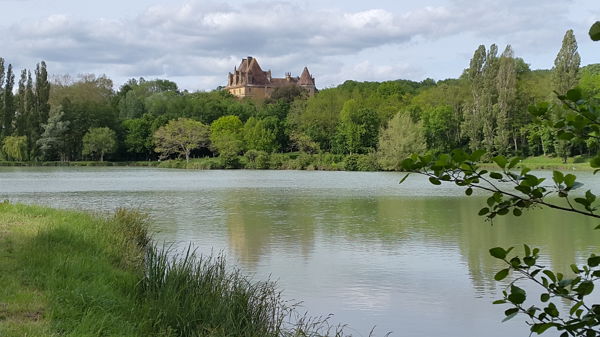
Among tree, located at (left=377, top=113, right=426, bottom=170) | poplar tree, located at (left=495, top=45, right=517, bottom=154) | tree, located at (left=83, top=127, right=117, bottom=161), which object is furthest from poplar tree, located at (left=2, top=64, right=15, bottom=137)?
poplar tree, located at (left=495, top=45, right=517, bottom=154)

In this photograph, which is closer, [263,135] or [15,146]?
[15,146]

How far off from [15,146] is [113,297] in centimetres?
5226

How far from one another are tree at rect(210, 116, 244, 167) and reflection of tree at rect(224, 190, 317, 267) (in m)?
31.8

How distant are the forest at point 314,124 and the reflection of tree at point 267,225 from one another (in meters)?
26.5

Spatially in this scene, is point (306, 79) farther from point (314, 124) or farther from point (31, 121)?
point (31, 121)

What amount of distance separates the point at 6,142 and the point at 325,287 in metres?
51.0

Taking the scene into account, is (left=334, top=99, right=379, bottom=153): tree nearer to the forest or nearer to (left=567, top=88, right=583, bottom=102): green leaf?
the forest

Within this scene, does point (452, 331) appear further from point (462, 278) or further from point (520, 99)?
point (520, 99)

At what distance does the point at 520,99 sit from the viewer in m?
51.5

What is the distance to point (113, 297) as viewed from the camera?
5.37 metres

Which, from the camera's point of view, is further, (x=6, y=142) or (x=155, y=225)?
(x=6, y=142)

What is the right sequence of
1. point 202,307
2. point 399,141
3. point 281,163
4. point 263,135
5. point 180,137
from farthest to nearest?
1. point 263,135
2. point 180,137
3. point 281,163
4. point 399,141
5. point 202,307

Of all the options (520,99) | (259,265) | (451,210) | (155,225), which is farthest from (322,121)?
(259,265)

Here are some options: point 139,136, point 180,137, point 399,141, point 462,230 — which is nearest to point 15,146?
point 139,136
